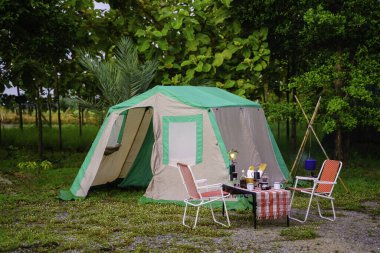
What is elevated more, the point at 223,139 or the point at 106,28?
the point at 106,28

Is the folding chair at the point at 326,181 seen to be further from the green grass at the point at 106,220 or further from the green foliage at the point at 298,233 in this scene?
the green foliage at the point at 298,233

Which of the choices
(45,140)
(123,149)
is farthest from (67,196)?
(45,140)

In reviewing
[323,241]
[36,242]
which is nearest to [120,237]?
[36,242]

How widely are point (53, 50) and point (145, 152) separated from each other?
4.51 metres

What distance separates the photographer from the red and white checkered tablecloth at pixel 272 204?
6.99m

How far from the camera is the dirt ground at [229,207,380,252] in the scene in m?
5.96

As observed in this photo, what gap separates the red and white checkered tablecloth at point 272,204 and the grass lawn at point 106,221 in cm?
26

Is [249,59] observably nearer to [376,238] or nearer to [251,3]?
[251,3]

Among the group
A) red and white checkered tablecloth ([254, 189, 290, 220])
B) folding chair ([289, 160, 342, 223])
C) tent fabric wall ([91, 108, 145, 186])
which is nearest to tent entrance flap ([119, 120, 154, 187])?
tent fabric wall ([91, 108, 145, 186])

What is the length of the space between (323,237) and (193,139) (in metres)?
3.26

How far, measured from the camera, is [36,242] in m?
6.29

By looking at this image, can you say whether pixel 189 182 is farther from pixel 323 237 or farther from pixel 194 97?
pixel 194 97

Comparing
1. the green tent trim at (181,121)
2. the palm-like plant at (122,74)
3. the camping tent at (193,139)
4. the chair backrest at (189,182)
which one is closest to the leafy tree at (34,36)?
the palm-like plant at (122,74)

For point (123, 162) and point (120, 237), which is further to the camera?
point (123, 162)
